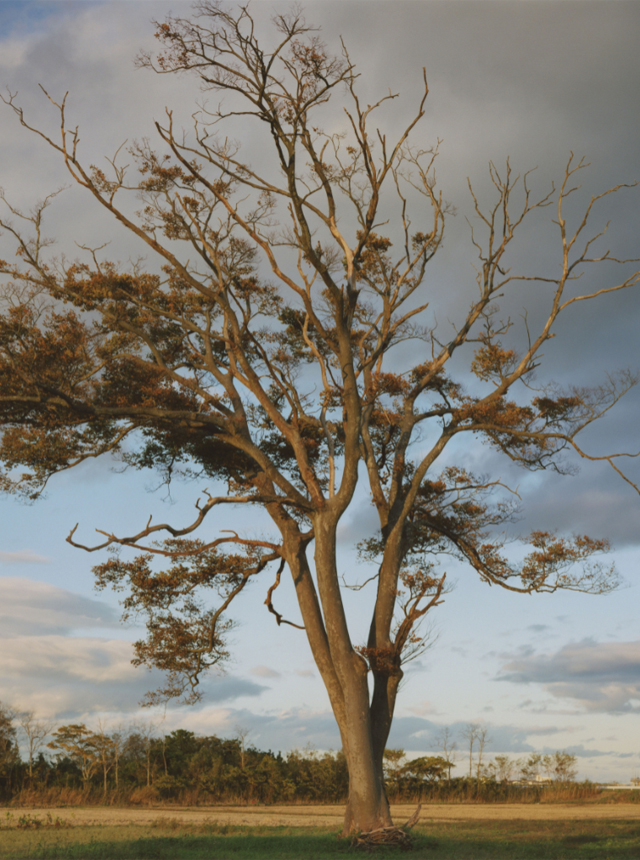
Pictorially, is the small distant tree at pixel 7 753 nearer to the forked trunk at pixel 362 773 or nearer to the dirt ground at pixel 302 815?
the dirt ground at pixel 302 815

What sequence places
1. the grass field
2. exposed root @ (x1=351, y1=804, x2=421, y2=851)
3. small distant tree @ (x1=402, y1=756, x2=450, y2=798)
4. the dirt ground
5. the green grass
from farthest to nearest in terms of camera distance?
1. small distant tree @ (x1=402, y1=756, x2=450, y2=798)
2. the dirt ground
3. exposed root @ (x1=351, y1=804, x2=421, y2=851)
4. the grass field
5. the green grass

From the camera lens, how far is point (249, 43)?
11336 mm

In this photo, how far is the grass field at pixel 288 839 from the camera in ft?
27.8

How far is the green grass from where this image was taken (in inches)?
328

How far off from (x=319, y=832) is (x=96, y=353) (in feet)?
27.6

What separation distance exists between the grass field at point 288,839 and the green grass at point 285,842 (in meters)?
0.01

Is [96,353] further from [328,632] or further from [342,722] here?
[342,722]

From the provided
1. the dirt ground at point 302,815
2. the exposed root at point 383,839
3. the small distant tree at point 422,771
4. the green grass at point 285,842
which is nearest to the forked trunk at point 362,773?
the exposed root at point 383,839

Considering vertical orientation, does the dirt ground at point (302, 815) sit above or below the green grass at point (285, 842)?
below

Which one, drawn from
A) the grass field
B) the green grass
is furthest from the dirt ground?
the green grass

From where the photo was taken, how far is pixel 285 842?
10023 millimetres

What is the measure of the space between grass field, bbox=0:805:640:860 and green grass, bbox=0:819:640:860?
0.04 ft

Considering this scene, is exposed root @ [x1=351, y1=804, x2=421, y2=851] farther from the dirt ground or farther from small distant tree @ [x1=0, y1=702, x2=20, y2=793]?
small distant tree @ [x1=0, y1=702, x2=20, y2=793]

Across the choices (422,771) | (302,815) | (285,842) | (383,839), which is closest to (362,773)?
(383,839)
